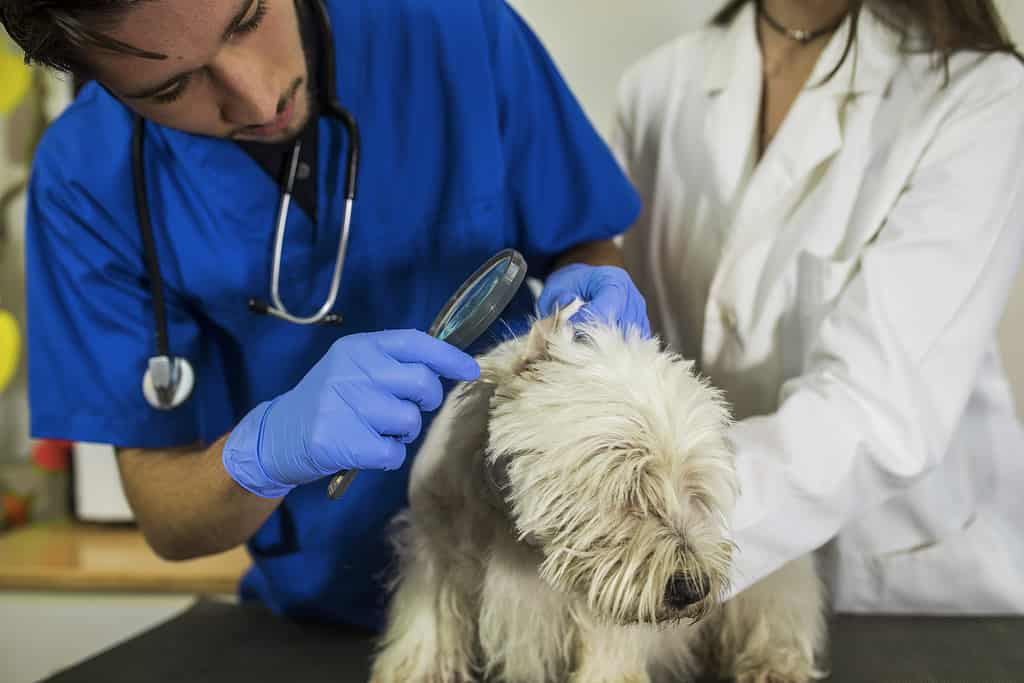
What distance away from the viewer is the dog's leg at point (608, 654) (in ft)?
2.77

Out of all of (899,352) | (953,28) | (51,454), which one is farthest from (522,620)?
(51,454)

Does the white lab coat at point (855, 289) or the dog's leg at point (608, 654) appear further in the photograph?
the white lab coat at point (855, 289)

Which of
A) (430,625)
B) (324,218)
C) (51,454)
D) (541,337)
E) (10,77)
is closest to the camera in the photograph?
(541,337)

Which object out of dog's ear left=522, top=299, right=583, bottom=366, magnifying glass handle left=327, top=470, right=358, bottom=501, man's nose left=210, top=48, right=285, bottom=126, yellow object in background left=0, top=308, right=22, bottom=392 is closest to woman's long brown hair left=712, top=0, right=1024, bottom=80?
dog's ear left=522, top=299, right=583, bottom=366

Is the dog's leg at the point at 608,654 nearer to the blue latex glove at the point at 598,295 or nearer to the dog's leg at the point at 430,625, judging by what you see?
the dog's leg at the point at 430,625

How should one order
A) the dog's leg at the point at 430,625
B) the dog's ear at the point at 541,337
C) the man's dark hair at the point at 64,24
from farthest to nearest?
the dog's leg at the point at 430,625
the dog's ear at the point at 541,337
the man's dark hair at the point at 64,24

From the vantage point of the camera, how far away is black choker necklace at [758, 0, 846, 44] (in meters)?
1.24

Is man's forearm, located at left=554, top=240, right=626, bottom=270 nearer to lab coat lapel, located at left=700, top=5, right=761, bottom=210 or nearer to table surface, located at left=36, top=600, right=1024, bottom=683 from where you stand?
lab coat lapel, located at left=700, top=5, right=761, bottom=210

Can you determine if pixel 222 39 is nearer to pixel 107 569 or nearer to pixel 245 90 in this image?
pixel 245 90

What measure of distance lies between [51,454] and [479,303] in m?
1.69

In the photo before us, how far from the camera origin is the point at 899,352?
969 millimetres

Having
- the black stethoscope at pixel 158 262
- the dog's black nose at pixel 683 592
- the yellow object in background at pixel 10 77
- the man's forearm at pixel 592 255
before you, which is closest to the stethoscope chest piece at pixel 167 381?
the black stethoscope at pixel 158 262

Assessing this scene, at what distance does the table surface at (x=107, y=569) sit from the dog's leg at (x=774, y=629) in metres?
1.13

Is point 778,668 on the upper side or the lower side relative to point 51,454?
lower
